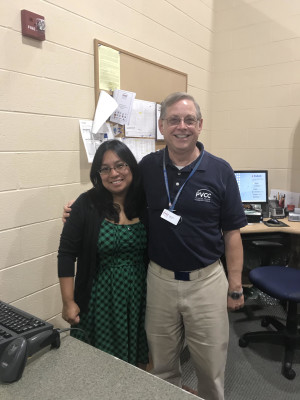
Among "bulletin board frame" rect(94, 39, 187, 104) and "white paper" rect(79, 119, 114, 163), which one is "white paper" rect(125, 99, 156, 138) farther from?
"white paper" rect(79, 119, 114, 163)

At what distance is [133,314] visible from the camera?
1.53 meters

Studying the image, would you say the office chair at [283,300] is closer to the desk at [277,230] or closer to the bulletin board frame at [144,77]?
the desk at [277,230]

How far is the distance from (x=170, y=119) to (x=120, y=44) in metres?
0.94

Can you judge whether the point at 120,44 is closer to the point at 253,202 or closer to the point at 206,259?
the point at 206,259

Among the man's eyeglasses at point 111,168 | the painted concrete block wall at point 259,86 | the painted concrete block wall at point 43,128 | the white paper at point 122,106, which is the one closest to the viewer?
the man's eyeglasses at point 111,168

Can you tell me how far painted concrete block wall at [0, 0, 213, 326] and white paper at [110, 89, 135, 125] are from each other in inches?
7.2

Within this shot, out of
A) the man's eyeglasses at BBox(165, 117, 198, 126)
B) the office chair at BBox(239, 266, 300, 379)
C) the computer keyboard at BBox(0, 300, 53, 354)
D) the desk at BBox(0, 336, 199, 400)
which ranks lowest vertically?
the office chair at BBox(239, 266, 300, 379)

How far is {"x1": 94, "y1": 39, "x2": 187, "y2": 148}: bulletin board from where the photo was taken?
6.93 ft

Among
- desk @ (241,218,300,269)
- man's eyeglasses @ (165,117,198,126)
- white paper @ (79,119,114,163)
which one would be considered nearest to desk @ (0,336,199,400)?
man's eyeglasses @ (165,117,198,126)

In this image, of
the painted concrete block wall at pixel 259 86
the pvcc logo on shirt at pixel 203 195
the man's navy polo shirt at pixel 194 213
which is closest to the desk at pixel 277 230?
the painted concrete block wall at pixel 259 86

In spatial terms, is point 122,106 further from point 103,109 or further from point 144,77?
point 144,77

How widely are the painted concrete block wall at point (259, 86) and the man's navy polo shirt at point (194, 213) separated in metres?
1.86

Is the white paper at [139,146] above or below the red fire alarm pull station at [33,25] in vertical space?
below

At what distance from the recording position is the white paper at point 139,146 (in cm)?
226
